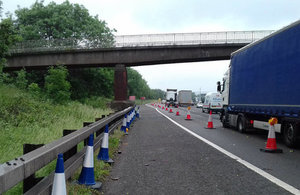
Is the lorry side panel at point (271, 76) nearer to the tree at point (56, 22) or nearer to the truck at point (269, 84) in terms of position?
the truck at point (269, 84)

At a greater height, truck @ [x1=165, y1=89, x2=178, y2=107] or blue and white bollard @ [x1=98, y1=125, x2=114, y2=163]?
→ truck @ [x1=165, y1=89, x2=178, y2=107]

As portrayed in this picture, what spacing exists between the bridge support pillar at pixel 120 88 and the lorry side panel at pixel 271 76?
19461 millimetres

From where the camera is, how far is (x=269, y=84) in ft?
35.4

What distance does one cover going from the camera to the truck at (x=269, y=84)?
9.16 meters

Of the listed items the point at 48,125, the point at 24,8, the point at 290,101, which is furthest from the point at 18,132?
the point at 24,8

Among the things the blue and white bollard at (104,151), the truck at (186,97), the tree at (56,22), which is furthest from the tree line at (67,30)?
the blue and white bollard at (104,151)

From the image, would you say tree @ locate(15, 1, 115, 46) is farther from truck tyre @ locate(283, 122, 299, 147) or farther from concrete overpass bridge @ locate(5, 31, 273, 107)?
truck tyre @ locate(283, 122, 299, 147)

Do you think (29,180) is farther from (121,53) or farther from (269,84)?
(121,53)

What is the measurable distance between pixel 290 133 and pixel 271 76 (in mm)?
2129

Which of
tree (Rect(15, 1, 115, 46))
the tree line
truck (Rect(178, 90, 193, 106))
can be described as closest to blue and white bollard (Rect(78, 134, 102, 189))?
the tree line

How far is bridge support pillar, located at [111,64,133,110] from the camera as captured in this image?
32719mm

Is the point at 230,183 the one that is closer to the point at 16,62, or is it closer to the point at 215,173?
the point at 215,173

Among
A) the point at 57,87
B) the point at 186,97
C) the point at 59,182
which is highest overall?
the point at 57,87

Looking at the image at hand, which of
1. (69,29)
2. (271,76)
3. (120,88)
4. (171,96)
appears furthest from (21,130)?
(171,96)
